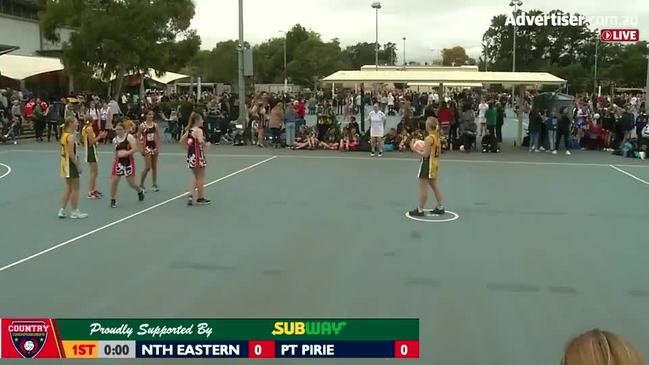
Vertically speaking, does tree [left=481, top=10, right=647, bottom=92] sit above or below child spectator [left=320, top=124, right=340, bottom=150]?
above

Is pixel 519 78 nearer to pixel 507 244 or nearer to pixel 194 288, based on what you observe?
pixel 507 244

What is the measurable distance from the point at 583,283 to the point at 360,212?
4718 millimetres

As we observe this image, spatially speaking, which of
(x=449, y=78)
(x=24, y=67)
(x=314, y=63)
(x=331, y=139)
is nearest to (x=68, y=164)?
(x=331, y=139)

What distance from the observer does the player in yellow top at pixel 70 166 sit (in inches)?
407

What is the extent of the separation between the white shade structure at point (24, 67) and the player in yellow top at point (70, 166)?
29490 mm

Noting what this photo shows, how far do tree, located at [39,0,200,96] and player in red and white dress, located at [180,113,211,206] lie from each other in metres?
22.4

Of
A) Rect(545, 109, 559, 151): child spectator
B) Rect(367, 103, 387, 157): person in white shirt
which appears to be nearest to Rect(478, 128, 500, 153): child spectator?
Rect(545, 109, 559, 151): child spectator

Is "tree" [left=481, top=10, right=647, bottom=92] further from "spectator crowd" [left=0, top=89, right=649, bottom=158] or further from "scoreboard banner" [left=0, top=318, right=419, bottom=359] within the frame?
"scoreboard banner" [left=0, top=318, right=419, bottom=359]

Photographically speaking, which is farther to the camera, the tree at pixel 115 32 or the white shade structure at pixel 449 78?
the tree at pixel 115 32

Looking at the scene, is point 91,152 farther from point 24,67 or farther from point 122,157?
point 24,67

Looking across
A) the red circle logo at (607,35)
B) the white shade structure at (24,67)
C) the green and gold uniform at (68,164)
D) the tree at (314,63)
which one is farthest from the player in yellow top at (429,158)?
the tree at (314,63)

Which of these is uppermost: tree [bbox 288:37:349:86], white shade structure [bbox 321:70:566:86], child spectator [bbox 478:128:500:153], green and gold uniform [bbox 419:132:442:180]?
tree [bbox 288:37:349:86]

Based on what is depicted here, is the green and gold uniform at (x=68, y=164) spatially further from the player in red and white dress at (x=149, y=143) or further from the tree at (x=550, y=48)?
the tree at (x=550, y=48)

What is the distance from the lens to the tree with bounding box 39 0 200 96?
1273 inches
